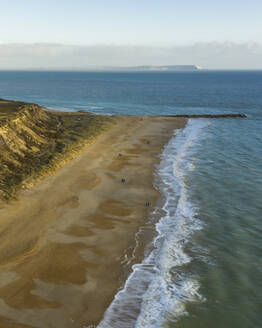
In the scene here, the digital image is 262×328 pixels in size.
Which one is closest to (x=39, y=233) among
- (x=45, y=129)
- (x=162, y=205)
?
(x=162, y=205)

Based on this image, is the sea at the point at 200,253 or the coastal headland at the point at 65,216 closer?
the sea at the point at 200,253

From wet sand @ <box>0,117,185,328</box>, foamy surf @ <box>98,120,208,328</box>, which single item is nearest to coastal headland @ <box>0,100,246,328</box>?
wet sand @ <box>0,117,185,328</box>

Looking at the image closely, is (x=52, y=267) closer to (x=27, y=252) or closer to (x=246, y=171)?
(x=27, y=252)

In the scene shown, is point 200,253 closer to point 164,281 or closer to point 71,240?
point 164,281

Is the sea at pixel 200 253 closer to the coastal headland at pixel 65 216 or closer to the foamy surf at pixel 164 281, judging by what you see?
the foamy surf at pixel 164 281

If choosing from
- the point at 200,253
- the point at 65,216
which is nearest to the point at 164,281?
the point at 200,253

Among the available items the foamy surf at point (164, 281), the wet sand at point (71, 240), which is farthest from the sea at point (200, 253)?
the wet sand at point (71, 240)
